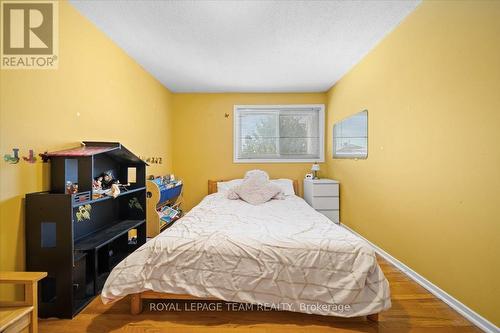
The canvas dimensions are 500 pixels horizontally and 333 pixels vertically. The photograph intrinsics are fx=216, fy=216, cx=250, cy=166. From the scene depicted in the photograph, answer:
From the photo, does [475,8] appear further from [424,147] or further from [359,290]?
[359,290]

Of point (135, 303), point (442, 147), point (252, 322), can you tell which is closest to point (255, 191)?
point (252, 322)

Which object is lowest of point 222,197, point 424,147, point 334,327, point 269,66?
point 334,327

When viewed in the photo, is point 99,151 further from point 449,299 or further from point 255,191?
point 449,299

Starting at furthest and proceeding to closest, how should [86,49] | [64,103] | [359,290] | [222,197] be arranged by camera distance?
1. [222,197]
2. [86,49]
3. [64,103]
4. [359,290]

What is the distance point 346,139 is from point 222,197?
6.90ft

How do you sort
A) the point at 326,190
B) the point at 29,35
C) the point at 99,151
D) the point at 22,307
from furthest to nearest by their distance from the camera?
the point at 326,190 < the point at 99,151 < the point at 29,35 < the point at 22,307

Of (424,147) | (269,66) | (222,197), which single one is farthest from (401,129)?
(222,197)

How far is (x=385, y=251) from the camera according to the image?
2447 millimetres

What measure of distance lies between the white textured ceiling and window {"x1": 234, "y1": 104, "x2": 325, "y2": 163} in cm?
88

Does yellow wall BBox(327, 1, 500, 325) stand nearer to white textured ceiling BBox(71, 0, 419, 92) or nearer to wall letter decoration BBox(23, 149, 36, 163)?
white textured ceiling BBox(71, 0, 419, 92)

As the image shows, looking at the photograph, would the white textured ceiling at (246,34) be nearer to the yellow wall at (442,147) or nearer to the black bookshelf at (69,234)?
the yellow wall at (442,147)

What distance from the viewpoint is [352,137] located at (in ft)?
10.3

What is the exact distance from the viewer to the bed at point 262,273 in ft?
4.83

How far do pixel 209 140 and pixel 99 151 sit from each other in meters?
2.43
